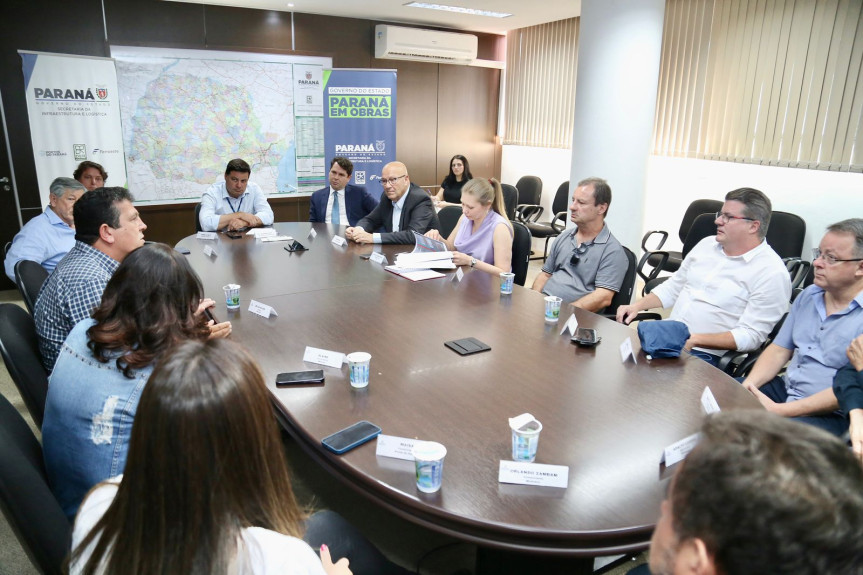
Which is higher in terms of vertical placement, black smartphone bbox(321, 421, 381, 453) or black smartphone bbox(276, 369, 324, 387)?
black smartphone bbox(276, 369, 324, 387)

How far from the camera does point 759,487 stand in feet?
1.99

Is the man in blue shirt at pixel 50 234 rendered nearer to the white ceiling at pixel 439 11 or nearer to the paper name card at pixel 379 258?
the paper name card at pixel 379 258

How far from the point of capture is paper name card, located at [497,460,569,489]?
1.28 metres

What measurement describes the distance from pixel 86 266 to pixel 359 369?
1204 mm

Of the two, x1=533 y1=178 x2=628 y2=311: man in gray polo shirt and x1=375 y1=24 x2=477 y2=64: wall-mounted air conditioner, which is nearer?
x1=533 y1=178 x2=628 y2=311: man in gray polo shirt

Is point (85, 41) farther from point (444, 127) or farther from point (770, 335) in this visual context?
point (770, 335)

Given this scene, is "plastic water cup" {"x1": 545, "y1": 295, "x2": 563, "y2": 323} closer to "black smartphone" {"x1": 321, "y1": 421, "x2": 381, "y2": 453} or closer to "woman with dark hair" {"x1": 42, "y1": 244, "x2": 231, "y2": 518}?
"black smartphone" {"x1": 321, "y1": 421, "x2": 381, "y2": 453}

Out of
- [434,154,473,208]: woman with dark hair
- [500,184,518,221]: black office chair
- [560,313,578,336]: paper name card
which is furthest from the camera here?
[434,154,473,208]: woman with dark hair

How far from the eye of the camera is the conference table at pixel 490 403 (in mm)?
1208

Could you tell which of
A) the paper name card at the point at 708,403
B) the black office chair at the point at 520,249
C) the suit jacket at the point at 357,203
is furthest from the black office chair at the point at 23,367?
the suit jacket at the point at 357,203

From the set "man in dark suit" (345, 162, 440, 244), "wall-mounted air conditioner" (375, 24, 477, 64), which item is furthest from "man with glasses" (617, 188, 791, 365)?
"wall-mounted air conditioner" (375, 24, 477, 64)

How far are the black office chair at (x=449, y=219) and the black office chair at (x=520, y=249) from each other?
898mm

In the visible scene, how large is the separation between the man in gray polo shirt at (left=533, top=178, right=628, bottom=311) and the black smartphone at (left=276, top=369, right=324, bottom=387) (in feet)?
5.33

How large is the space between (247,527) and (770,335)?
255 centimetres
